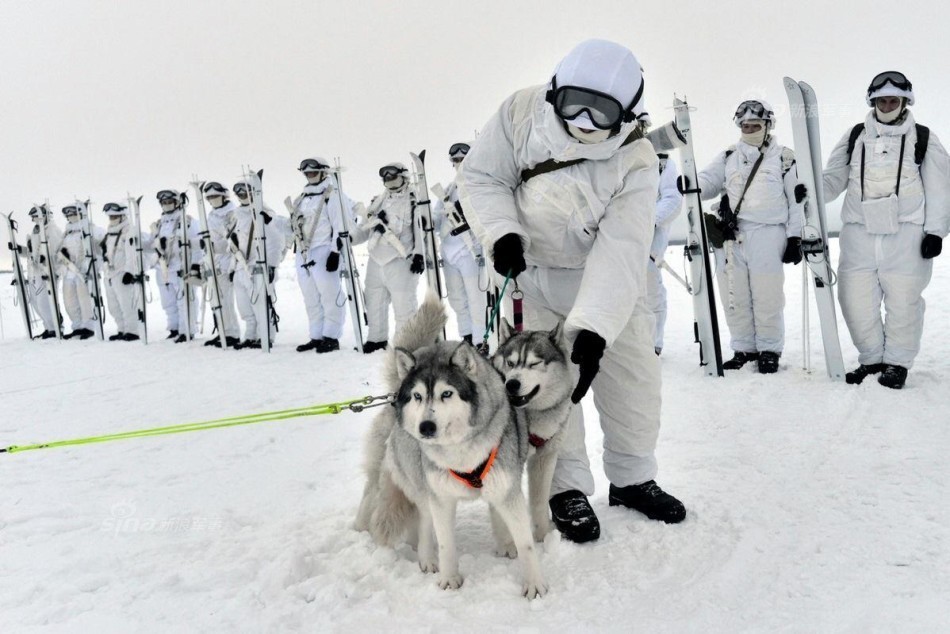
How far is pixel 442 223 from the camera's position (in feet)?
32.2

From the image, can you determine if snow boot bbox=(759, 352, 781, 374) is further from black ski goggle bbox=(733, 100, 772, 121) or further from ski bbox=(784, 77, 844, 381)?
black ski goggle bbox=(733, 100, 772, 121)

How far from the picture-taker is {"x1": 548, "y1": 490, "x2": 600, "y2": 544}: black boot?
2.81m

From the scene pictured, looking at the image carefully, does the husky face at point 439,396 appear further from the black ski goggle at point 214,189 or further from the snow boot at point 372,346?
the black ski goggle at point 214,189

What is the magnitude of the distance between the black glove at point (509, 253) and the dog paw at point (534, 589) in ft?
4.29

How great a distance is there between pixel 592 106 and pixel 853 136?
4661 millimetres

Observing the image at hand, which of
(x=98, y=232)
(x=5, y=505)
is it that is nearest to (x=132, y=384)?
(x=5, y=505)

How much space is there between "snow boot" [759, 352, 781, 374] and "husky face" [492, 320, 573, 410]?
4336 mm

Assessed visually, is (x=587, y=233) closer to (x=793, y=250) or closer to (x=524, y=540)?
(x=524, y=540)

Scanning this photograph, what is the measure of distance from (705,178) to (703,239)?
919mm

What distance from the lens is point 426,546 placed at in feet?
8.79

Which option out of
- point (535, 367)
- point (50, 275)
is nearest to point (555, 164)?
point (535, 367)

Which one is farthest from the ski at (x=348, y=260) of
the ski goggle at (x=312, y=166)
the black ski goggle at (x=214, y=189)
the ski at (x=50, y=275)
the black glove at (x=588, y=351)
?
the ski at (x=50, y=275)

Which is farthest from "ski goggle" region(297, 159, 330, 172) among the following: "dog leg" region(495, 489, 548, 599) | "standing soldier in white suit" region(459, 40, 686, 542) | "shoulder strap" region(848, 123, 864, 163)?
"dog leg" region(495, 489, 548, 599)

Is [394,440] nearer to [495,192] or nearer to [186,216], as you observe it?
[495,192]
